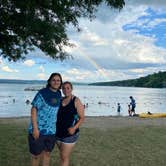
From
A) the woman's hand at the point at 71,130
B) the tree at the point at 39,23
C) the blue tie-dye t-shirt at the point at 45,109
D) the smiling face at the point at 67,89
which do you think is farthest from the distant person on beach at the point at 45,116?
the tree at the point at 39,23

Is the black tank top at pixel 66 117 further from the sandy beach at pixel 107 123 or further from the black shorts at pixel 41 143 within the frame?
the sandy beach at pixel 107 123

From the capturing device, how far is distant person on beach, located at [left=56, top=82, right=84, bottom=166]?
24.8ft

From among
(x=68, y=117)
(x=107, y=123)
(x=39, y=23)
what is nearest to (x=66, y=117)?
(x=68, y=117)

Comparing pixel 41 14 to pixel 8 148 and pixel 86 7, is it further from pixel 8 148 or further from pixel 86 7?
pixel 8 148

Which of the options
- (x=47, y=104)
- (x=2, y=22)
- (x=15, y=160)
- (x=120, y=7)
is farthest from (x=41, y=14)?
(x=47, y=104)

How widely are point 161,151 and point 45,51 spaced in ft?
14.7

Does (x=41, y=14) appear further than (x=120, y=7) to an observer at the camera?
Yes

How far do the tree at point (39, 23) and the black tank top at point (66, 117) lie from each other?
8.48 feet

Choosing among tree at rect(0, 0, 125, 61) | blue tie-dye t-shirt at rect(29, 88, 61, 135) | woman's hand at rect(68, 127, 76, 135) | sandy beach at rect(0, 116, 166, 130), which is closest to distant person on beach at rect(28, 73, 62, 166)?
blue tie-dye t-shirt at rect(29, 88, 61, 135)

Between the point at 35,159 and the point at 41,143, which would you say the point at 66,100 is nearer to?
the point at 41,143

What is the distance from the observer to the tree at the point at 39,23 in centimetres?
985

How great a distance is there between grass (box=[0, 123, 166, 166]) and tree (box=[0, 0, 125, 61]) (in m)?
2.61

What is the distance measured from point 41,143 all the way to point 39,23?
4.20 m

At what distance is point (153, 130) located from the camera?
16.0 metres
